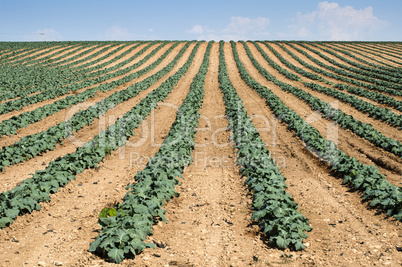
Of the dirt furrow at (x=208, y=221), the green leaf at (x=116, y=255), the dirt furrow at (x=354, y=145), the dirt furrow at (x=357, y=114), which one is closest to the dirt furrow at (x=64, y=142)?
the dirt furrow at (x=208, y=221)

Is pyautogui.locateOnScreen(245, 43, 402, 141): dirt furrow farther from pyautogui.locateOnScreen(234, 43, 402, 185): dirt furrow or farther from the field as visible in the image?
pyautogui.locateOnScreen(234, 43, 402, 185): dirt furrow

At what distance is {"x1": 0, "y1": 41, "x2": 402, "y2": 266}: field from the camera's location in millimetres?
6664

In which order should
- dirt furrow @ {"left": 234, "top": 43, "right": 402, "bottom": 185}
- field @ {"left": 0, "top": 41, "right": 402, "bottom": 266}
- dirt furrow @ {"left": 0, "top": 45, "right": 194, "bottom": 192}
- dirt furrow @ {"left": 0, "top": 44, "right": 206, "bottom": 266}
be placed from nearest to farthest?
dirt furrow @ {"left": 0, "top": 44, "right": 206, "bottom": 266} → field @ {"left": 0, "top": 41, "right": 402, "bottom": 266} → dirt furrow @ {"left": 0, "top": 45, "right": 194, "bottom": 192} → dirt furrow @ {"left": 234, "top": 43, "right": 402, "bottom": 185}

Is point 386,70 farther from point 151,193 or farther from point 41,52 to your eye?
point 41,52

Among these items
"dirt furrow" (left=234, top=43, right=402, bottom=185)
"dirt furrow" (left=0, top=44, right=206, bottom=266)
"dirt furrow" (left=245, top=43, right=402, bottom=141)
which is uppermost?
"dirt furrow" (left=245, top=43, right=402, bottom=141)

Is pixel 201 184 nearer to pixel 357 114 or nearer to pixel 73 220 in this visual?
pixel 73 220

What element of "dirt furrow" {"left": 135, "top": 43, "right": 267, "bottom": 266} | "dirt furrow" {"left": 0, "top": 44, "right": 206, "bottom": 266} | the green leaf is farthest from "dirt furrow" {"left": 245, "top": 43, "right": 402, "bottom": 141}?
the green leaf

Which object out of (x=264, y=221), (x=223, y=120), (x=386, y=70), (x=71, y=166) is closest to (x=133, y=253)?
(x=264, y=221)

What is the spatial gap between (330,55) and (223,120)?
143ft

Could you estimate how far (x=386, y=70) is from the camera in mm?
40219

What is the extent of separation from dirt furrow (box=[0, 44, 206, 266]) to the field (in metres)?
0.04

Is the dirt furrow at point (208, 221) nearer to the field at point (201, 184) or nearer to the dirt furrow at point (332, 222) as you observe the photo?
the field at point (201, 184)

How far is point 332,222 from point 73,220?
6.70 metres

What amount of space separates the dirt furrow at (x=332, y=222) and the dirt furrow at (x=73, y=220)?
4.02 m
